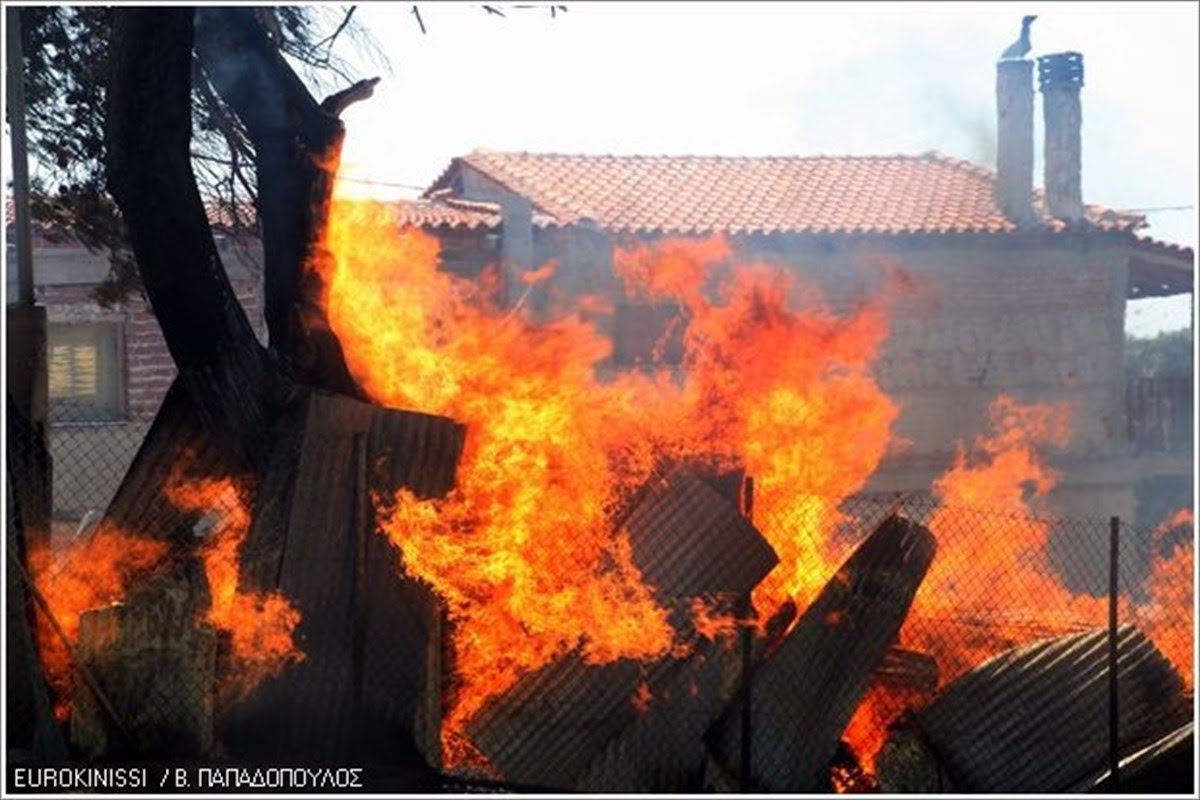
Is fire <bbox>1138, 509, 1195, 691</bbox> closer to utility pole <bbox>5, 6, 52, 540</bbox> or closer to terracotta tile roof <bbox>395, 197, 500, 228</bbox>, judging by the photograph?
utility pole <bbox>5, 6, 52, 540</bbox>

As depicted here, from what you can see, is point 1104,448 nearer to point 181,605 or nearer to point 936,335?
point 936,335

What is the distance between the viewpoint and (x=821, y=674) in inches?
354

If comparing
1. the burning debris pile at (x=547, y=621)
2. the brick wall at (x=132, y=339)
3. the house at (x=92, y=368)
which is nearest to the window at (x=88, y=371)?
the house at (x=92, y=368)

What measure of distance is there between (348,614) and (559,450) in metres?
1.62

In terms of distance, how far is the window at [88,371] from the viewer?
2208cm

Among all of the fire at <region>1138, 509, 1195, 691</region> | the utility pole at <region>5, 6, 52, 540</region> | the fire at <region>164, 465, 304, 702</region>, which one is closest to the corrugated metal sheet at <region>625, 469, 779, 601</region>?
the fire at <region>164, 465, 304, 702</region>

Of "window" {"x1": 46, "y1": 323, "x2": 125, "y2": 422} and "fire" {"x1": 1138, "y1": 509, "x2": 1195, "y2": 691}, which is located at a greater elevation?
"window" {"x1": 46, "y1": 323, "x2": 125, "y2": 422}

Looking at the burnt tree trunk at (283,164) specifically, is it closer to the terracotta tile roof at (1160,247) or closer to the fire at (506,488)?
the fire at (506,488)

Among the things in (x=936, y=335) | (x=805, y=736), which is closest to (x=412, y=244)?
(x=936, y=335)

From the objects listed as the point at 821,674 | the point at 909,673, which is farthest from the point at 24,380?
the point at 909,673

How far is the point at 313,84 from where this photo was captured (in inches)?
448

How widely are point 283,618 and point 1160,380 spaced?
19.5m

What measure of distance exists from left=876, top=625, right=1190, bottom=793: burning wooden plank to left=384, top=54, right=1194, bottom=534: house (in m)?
14.1

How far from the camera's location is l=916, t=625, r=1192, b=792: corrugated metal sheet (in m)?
8.84
